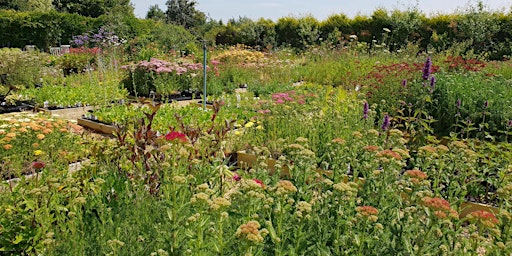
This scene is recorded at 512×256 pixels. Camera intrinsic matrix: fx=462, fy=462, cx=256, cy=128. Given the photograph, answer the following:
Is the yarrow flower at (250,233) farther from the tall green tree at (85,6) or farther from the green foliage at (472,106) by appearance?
the tall green tree at (85,6)

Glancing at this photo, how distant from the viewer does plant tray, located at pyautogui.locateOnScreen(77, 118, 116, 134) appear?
23.8 ft

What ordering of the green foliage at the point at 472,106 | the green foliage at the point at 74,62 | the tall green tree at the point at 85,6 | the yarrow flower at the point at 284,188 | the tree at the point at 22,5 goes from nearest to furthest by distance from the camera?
the yarrow flower at the point at 284,188 < the green foliage at the point at 472,106 < the green foliage at the point at 74,62 < the tree at the point at 22,5 < the tall green tree at the point at 85,6

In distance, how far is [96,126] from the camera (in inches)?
296

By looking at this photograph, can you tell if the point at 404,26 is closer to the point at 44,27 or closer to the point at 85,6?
the point at 44,27

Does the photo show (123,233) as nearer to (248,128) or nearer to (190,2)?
(248,128)

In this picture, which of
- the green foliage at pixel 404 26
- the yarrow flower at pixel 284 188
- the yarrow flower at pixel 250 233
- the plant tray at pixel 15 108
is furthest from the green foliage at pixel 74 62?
the yarrow flower at pixel 250 233

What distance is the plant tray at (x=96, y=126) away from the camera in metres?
7.25

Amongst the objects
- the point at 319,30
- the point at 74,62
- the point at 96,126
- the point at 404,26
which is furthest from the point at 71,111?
the point at 319,30

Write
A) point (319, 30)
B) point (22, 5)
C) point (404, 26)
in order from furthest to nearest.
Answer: point (22, 5) → point (319, 30) → point (404, 26)

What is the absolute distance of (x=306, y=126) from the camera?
5512mm

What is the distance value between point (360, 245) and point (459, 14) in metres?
20.4

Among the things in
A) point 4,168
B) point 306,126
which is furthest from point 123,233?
point 306,126

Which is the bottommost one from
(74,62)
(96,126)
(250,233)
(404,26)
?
(96,126)

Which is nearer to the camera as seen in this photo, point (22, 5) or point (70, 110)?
point (70, 110)
